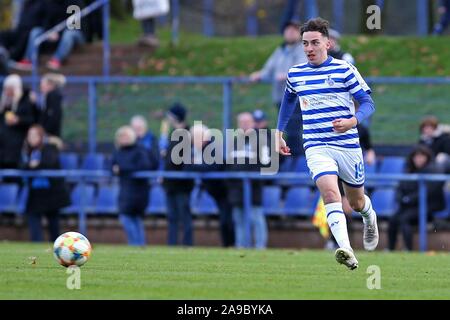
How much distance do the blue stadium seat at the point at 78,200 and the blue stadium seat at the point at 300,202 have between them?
3.83m

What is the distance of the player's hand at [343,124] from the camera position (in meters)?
12.5

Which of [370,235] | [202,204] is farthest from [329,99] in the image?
[202,204]

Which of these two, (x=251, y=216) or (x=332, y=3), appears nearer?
(x=251, y=216)

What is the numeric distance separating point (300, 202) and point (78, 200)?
4226 millimetres

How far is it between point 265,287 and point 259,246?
966 cm

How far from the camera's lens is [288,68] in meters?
21.4

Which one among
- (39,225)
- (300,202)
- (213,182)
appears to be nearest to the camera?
(213,182)

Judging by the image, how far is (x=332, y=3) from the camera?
33.2 metres

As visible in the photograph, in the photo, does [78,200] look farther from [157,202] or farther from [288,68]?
[288,68]

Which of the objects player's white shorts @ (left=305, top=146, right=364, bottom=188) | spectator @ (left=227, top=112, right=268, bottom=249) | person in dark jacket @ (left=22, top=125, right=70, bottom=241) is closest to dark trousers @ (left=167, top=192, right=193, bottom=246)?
spectator @ (left=227, top=112, right=268, bottom=249)

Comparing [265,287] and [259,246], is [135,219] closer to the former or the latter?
[259,246]

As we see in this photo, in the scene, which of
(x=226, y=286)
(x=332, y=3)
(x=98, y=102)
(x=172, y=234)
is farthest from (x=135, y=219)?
(x=332, y=3)

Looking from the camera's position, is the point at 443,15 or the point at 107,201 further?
the point at 443,15

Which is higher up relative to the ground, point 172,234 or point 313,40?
point 313,40
